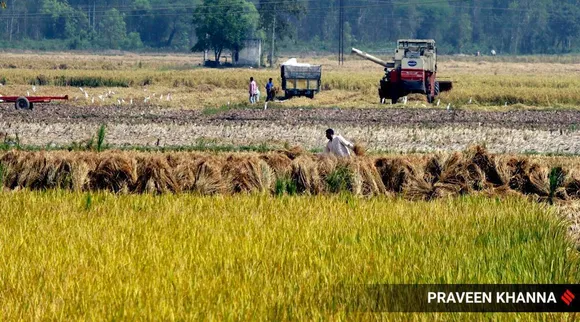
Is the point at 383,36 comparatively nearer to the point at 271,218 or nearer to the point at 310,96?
the point at 310,96

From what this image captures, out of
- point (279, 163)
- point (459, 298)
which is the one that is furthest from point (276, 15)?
point (459, 298)

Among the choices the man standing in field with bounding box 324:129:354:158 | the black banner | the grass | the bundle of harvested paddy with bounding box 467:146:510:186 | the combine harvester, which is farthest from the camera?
the combine harvester

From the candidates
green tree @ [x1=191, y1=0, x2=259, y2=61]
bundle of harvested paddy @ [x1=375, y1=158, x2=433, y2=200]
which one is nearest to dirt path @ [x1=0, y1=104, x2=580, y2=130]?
bundle of harvested paddy @ [x1=375, y1=158, x2=433, y2=200]

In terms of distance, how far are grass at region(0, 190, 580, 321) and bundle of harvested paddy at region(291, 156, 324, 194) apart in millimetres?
1991

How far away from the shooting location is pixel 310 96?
52844 millimetres

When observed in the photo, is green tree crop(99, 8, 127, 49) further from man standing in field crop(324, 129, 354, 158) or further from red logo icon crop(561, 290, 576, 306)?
red logo icon crop(561, 290, 576, 306)

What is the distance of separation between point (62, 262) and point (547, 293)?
4.32 m

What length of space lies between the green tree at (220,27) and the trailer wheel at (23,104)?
66.5 meters

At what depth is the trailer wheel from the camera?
41.4 meters

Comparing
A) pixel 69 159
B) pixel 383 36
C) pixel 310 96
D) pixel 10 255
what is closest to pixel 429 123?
pixel 310 96

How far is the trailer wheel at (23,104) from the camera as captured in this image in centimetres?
4143

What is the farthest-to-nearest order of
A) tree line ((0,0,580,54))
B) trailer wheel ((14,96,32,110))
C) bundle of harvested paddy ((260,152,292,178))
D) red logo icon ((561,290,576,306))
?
1. tree line ((0,0,580,54))
2. trailer wheel ((14,96,32,110))
3. bundle of harvested paddy ((260,152,292,178))
4. red logo icon ((561,290,576,306))

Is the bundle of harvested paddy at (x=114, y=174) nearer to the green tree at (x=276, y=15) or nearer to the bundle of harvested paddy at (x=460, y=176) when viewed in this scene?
the bundle of harvested paddy at (x=460, y=176)

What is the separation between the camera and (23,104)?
41.6 metres
